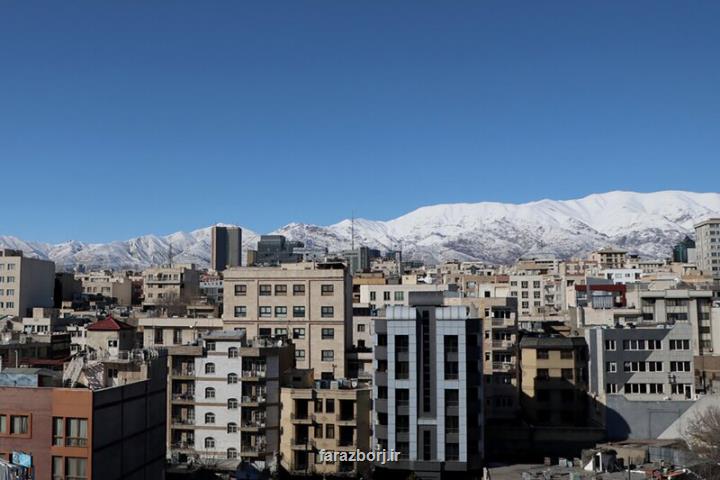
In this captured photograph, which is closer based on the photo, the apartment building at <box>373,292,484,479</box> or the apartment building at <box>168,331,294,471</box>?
the apartment building at <box>373,292,484,479</box>

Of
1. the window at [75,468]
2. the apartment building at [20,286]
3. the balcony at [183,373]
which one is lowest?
the window at [75,468]

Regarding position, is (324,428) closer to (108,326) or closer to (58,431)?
(58,431)

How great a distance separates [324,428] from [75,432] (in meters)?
23.8

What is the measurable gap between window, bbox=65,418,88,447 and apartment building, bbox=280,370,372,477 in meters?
23.0

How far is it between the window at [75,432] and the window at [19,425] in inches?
78.3

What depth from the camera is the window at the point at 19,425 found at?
111 ft

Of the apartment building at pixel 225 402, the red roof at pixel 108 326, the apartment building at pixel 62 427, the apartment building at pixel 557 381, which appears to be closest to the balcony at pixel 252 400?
the apartment building at pixel 225 402

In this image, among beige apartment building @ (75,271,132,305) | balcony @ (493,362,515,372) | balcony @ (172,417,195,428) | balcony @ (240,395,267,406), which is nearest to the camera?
balcony @ (240,395,267,406)

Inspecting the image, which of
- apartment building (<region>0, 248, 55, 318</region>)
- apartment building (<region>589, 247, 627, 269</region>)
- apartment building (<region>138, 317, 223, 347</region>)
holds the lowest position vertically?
apartment building (<region>138, 317, 223, 347</region>)

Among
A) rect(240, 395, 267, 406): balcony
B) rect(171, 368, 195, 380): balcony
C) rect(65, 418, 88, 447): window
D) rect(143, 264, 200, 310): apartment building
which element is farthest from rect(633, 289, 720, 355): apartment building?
rect(143, 264, 200, 310): apartment building

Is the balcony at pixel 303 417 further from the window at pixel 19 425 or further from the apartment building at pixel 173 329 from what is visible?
the window at pixel 19 425

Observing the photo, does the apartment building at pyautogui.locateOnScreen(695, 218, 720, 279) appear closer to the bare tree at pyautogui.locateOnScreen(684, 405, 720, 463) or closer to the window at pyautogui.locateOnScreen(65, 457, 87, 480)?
the bare tree at pyautogui.locateOnScreen(684, 405, 720, 463)

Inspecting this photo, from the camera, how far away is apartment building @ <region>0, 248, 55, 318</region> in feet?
375

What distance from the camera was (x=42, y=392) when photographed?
111 ft
